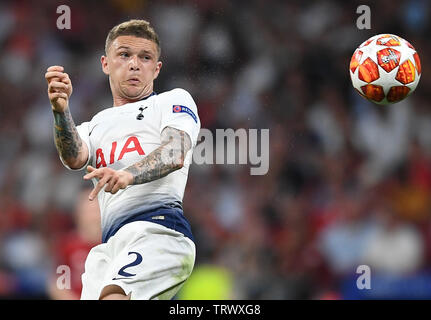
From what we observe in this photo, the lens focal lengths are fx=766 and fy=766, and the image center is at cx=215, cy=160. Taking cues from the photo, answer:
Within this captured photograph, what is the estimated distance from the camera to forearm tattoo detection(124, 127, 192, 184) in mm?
4590

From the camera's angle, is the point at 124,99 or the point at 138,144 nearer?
the point at 138,144

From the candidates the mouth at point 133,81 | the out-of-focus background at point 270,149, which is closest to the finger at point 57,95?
the mouth at point 133,81

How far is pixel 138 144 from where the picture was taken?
16.5ft

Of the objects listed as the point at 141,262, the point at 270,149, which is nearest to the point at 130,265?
the point at 141,262

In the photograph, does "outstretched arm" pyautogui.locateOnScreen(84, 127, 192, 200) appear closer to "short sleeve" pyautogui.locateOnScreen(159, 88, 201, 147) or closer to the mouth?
"short sleeve" pyautogui.locateOnScreen(159, 88, 201, 147)

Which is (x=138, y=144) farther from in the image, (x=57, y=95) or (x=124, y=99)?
(x=57, y=95)

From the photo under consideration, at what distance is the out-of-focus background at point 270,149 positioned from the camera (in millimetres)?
9062

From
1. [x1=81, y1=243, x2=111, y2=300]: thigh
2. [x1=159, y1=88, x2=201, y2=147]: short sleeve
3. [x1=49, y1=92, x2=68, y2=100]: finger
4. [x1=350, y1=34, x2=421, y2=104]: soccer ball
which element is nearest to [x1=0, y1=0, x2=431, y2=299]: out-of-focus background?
[x1=81, y1=243, x2=111, y2=300]: thigh

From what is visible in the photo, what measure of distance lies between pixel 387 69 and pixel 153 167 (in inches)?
101

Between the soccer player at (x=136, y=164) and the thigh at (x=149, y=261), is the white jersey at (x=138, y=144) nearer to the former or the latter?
the soccer player at (x=136, y=164)

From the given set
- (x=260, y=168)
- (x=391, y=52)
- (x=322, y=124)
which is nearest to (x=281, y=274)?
(x=260, y=168)

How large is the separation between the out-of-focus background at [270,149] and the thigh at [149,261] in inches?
103
